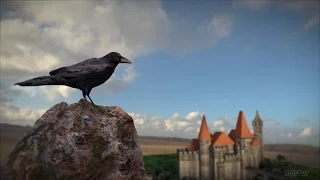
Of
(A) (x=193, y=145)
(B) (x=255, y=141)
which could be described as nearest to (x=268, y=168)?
(B) (x=255, y=141)

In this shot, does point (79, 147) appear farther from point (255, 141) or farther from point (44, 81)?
point (255, 141)

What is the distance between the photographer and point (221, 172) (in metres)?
46.6

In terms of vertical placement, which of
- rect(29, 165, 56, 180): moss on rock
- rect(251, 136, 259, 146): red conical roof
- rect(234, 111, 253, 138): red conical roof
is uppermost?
rect(234, 111, 253, 138): red conical roof

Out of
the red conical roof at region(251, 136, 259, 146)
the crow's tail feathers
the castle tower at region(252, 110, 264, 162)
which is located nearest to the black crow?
the crow's tail feathers

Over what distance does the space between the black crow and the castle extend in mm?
42121

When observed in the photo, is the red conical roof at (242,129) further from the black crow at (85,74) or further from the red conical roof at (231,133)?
the black crow at (85,74)

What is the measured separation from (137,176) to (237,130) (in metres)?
47.8

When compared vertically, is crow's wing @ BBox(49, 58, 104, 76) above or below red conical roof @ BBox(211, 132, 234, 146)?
above

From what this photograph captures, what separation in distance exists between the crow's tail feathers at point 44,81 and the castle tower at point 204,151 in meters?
42.9

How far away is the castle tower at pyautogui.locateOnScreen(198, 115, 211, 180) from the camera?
4700 centimetres

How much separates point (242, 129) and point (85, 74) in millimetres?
47790

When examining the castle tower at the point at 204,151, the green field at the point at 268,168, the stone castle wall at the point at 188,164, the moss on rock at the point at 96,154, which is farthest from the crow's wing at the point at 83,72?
Answer: the stone castle wall at the point at 188,164

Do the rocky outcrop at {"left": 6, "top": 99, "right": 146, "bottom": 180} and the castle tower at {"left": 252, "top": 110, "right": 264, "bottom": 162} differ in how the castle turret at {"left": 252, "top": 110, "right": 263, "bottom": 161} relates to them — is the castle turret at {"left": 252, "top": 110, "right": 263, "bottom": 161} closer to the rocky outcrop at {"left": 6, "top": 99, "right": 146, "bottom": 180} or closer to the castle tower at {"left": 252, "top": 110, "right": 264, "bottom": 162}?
the castle tower at {"left": 252, "top": 110, "right": 264, "bottom": 162}

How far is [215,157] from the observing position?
46.7m
